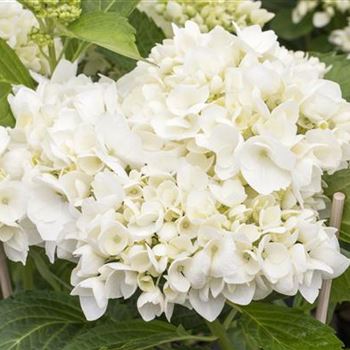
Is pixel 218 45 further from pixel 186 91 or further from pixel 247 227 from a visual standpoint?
pixel 247 227

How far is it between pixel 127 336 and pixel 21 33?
0.37 meters

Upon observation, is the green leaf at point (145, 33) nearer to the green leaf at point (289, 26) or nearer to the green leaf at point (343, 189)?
the green leaf at point (343, 189)

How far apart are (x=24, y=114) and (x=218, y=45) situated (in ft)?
0.65

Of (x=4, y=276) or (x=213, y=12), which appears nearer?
(x=4, y=276)

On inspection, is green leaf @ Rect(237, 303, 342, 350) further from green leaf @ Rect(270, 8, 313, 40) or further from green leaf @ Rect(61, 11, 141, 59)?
green leaf @ Rect(270, 8, 313, 40)

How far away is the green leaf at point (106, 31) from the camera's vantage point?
829mm

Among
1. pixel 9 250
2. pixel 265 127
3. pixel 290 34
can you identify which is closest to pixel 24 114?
pixel 9 250

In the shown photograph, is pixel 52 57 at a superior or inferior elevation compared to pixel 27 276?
superior

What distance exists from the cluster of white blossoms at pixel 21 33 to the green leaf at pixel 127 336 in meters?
0.33

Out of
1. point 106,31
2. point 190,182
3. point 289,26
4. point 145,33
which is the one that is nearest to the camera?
point 190,182

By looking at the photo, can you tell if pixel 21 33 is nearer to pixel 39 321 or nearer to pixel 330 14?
pixel 39 321

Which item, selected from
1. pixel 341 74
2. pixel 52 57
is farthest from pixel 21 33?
pixel 341 74

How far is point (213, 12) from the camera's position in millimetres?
1146

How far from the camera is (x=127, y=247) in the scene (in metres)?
0.73
